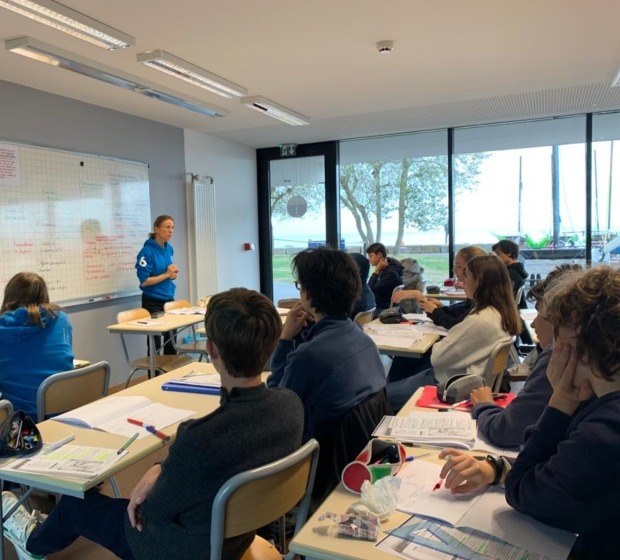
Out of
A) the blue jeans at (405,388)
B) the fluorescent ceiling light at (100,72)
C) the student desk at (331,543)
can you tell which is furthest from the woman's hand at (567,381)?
the fluorescent ceiling light at (100,72)

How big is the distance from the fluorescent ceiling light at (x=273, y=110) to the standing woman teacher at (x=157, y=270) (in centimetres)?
142

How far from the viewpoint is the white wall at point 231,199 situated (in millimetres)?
6402

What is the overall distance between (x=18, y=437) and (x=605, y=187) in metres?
6.28

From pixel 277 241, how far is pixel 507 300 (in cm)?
525

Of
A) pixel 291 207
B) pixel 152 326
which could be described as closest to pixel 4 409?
pixel 152 326

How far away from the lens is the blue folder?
7.54 feet

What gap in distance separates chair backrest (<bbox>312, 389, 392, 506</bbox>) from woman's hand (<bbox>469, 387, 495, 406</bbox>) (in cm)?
39

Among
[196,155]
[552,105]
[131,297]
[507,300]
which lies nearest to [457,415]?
[507,300]

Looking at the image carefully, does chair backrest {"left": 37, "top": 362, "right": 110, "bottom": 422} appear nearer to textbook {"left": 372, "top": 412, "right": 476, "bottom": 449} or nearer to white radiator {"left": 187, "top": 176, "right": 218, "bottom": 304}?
textbook {"left": 372, "top": 412, "right": 476, "bottom": 449}

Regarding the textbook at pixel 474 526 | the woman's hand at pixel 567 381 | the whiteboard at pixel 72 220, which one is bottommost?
the textbook at pixel 474 526

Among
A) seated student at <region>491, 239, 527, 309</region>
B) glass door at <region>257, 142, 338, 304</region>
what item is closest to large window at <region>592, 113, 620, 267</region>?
seated student at <region>491, 239, 527, 309</region>

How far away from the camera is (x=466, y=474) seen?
1.27 meters

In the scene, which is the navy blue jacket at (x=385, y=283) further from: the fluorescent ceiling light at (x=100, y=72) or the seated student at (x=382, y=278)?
the fluorescent ceiling light at (x=100, y=72)

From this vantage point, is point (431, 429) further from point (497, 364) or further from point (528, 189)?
point (528, 189)
